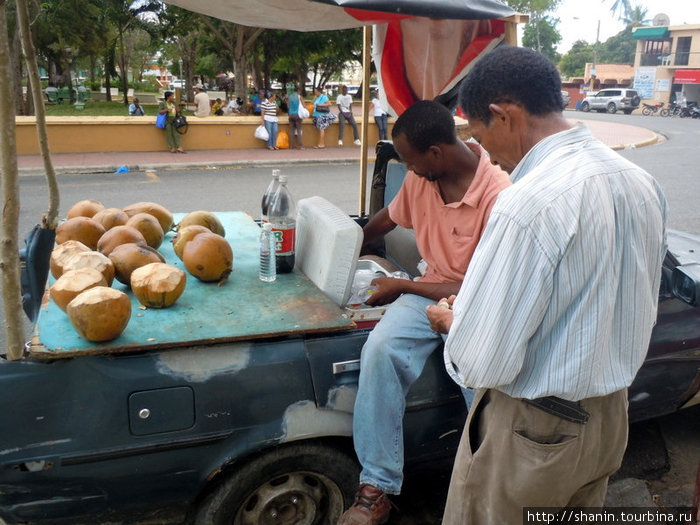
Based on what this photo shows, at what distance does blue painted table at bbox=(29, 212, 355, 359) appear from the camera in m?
1.95

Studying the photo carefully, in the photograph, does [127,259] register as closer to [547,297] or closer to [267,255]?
[267,255]

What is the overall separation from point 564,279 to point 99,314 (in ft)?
4.67

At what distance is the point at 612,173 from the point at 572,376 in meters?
0.53

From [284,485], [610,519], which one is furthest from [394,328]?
[610,519]

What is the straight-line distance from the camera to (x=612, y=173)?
58.1 inches

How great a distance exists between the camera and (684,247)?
3.45 m

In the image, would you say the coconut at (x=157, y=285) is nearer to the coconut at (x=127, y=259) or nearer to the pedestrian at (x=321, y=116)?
the coconut at (x=127, y=259)

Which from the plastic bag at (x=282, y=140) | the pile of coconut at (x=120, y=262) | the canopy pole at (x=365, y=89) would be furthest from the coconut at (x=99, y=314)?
the plastic bag at (x=282, y=140)

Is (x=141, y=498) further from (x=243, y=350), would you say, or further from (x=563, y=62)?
(x=563, y=62)

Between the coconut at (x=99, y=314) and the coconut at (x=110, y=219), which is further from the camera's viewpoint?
the coconut at (x=110, y=219)

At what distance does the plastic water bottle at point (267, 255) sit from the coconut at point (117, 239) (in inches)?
21.4

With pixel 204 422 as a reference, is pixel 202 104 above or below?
above

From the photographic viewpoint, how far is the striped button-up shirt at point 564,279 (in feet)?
4.64

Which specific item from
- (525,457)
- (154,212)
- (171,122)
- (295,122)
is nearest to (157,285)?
(154,212)
